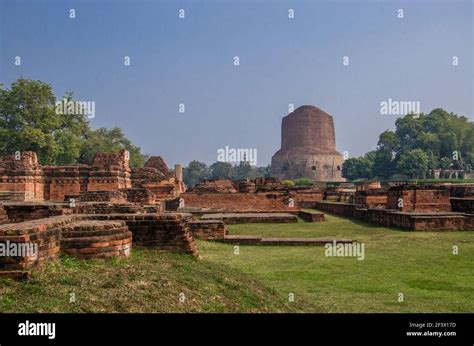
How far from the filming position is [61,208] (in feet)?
23.5

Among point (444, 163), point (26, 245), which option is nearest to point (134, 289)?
point (26, 245)

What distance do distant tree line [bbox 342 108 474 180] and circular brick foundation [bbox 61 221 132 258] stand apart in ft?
189

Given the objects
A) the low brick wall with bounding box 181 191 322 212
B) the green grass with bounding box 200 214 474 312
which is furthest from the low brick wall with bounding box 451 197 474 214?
the low brick wall with bounding box 181 191 322 212

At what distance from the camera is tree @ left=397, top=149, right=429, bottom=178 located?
188ft

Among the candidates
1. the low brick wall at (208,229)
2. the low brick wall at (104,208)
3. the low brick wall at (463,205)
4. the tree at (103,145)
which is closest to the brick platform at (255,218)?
the low brick wall at (208,229)

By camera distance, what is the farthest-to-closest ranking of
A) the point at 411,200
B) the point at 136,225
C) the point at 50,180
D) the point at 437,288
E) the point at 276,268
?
the point at 50,180 < the point at 411,200 < the point at 276,268 < the point at 136,225 < the point at 437,288

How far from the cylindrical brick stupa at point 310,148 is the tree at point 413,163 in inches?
906

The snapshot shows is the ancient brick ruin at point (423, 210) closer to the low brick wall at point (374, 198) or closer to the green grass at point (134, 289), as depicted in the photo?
the low brick wall at point (374, 198)

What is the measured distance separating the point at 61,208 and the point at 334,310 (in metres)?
4.62

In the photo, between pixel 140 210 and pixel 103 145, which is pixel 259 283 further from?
pixel 103 145

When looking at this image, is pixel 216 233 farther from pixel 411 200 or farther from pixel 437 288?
pixel 411 200

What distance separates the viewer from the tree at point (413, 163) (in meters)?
57.2
